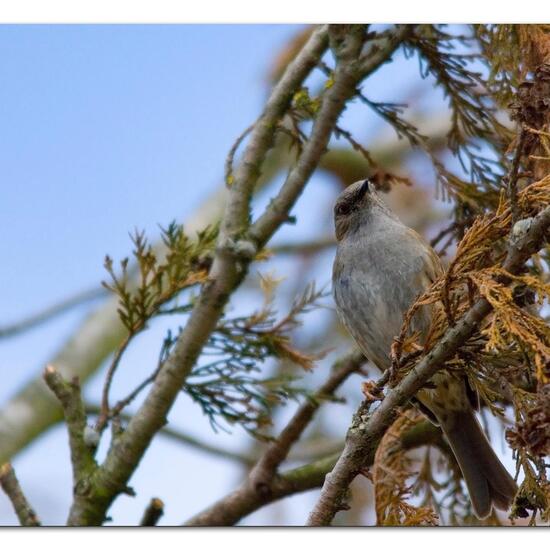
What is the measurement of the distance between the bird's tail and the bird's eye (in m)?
0.57

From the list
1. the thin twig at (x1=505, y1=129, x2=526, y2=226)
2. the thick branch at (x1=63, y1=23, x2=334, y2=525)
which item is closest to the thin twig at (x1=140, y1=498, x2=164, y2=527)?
the thick branch at (x1=63, y1=23, x2=334, y2=525)

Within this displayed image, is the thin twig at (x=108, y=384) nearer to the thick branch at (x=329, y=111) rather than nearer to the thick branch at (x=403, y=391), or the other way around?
the thick branch at (x=329, y=111)

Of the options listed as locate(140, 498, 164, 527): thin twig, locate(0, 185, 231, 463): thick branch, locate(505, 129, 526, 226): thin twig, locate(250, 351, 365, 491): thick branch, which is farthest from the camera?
locate(0, 185, 231, 463): thick branch

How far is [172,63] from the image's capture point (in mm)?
2373

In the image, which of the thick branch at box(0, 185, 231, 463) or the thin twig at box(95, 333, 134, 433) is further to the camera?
the thick branch at box(0, 185, 231, 463)

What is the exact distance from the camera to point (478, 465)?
2221 millimetres

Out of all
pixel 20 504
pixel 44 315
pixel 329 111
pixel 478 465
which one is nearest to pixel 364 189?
pixel 329 111

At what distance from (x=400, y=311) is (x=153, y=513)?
720 millimetres

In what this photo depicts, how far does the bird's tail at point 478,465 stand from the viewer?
2.16 meters

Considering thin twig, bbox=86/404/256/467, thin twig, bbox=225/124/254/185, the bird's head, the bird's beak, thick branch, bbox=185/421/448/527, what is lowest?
thick branch, bbox=185/421/448/527

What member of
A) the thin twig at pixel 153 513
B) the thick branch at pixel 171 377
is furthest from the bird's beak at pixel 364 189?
the thin twig at pixel 153 513

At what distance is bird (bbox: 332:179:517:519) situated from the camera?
2.15 meters
